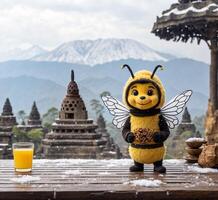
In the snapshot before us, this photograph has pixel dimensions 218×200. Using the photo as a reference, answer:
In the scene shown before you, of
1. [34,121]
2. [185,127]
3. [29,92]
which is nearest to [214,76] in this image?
[185,127]

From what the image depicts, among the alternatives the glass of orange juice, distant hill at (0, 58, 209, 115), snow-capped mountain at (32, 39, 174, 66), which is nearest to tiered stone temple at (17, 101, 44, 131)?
the glass of orange juice

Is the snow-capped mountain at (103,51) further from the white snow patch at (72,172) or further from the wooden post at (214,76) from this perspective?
the white snow patch at (72,172)

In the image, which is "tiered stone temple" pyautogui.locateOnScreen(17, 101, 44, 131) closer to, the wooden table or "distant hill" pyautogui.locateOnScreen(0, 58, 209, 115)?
the wooden table

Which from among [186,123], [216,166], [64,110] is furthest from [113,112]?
[186,123]

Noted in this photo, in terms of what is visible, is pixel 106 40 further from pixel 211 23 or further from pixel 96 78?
pixel 211 23

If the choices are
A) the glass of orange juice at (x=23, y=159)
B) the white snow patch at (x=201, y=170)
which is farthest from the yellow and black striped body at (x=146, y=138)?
the glass of orange juice at (x=23, y=159)
